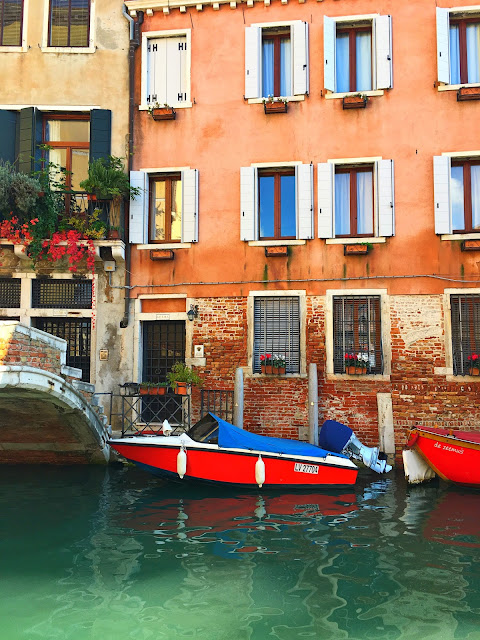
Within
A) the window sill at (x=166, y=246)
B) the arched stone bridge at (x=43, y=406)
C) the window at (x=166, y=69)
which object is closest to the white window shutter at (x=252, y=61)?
the window at (x=166, y=69)

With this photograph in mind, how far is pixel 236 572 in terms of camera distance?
5.38 m

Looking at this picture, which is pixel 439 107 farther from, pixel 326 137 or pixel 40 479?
pixel 40 479

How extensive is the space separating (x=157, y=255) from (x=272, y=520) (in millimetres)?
5260

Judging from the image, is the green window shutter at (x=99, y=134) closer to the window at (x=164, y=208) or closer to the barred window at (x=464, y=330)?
the window at (x=164, y=208)

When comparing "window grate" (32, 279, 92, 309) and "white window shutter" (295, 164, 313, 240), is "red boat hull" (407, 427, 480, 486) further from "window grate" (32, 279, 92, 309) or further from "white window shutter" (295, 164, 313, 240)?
"window grate" (32, 279, 92, 309)

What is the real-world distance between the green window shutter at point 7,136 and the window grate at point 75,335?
3.00m

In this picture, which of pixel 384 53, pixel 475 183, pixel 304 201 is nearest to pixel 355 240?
pixel 304 201

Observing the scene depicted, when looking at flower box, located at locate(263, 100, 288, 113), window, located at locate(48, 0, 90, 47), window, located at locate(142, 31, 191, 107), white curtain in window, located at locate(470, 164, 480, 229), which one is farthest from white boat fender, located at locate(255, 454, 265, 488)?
window, located at locate(48, 0, 90, 47)

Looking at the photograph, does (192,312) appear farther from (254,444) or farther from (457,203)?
(457,203)

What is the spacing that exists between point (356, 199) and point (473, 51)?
127 inches

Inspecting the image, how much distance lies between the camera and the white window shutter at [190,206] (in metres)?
10.7

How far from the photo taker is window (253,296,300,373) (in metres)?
10.4

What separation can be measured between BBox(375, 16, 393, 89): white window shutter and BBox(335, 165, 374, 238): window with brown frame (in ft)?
4.72

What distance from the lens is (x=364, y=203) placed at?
10.6 metres
